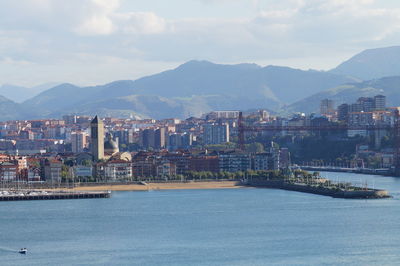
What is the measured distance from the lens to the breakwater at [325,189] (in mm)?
51375

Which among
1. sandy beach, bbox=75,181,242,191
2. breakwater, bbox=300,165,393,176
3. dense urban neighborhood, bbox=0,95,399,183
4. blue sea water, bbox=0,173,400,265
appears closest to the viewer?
blue sea water, bbox=0,173,400,265

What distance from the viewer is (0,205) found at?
51438 mm

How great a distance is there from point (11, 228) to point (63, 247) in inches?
245

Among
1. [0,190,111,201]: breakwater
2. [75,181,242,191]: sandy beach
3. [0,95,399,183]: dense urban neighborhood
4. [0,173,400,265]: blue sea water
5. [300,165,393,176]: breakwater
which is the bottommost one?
[0,173,400,265]: blue sea water

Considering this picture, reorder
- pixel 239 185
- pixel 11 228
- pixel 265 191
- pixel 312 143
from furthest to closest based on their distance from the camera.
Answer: pixel 312 143
pixel 239 185
pixel 265 191
pixel 11 228

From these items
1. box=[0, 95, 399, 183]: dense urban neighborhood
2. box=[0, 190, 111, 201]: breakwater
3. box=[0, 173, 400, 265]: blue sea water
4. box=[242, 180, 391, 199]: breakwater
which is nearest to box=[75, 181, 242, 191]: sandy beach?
box=[242, 180, 391, 199]: breakwater

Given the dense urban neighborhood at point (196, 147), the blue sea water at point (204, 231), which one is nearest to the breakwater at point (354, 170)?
the dense urban neighborhood at point (196, 147)

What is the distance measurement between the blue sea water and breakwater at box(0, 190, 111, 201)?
1.72 m

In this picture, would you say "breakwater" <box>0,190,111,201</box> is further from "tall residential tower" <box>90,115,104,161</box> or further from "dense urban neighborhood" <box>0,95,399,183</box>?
"tall residential tower" <box>90,115,104,161</box>

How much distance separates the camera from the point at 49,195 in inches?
2169

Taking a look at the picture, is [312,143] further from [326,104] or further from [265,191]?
[326,104]

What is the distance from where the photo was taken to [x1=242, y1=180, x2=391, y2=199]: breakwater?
2023 inches

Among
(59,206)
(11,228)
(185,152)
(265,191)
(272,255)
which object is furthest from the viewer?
(185,152)

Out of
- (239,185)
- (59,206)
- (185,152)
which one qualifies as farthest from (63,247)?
(185,152)
